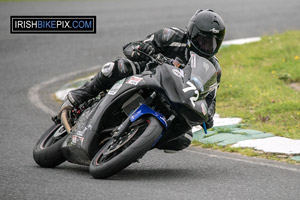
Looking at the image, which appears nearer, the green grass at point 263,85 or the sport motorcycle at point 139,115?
the sport motorcycle at point 139,115

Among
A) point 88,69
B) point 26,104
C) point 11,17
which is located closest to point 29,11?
point 11,17

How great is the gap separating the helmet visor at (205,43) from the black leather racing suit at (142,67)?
0.66ft

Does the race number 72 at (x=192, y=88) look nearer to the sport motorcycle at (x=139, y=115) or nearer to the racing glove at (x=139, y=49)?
the sport motorcycle at (x=139, y=115)

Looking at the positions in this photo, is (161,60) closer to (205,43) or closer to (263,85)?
(205,43)

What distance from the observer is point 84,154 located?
21.6 feet

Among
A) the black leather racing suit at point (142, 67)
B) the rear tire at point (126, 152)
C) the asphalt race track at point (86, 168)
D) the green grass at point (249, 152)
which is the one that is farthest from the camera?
the green grass at point (249, 152)

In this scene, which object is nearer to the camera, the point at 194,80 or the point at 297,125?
the point at 194,80

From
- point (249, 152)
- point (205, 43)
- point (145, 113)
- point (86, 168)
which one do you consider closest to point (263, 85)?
point (249, 152)

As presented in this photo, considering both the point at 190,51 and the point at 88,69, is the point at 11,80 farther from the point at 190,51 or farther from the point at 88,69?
the point at 190,51

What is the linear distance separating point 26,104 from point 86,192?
520 centimetres

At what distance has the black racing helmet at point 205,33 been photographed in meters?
6.84

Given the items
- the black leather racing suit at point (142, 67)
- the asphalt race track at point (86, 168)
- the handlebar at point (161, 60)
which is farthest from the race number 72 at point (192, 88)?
the asphalt race track at point (86, 168)

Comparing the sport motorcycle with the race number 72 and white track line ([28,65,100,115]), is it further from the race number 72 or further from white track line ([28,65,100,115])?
white track line ([28,65,100,115])

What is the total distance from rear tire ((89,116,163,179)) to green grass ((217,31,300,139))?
2.66 metres
